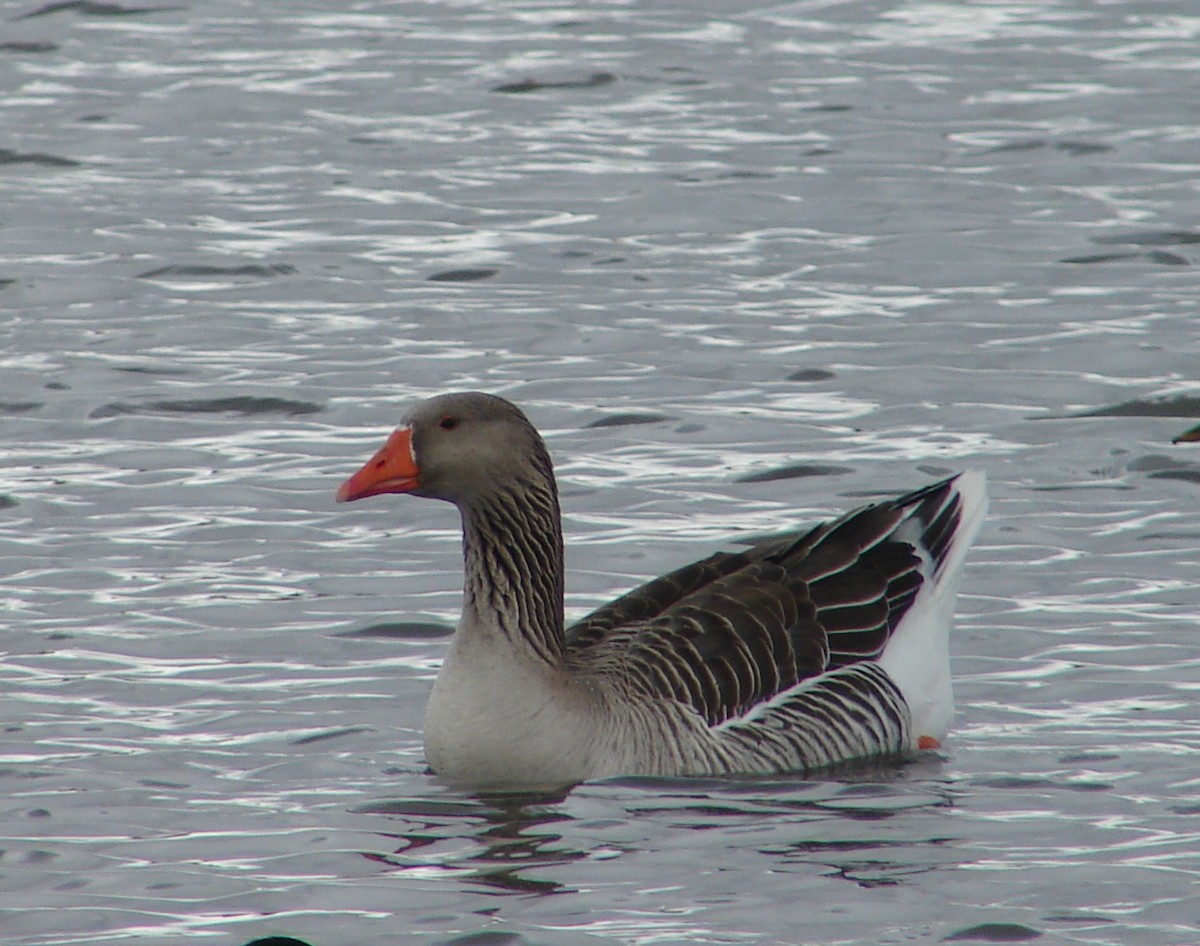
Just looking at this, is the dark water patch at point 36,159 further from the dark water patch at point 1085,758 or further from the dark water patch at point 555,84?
the dark water patch at point 1085,758

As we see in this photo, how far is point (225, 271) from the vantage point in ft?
58.1

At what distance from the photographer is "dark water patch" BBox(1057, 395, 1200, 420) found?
1471 cm

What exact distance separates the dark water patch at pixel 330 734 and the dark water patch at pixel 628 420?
450 centimetres

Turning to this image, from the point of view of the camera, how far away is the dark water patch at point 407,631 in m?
11.6

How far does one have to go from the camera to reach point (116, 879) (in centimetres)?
873

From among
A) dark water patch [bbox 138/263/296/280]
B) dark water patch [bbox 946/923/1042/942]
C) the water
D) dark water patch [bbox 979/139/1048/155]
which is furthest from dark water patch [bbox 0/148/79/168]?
dark water patch [bbox 946/923/1042/942]

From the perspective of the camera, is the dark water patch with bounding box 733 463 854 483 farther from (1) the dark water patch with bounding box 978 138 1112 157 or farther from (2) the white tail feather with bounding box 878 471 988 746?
(1) the dark water patch with bounding box 978 138 1112 157

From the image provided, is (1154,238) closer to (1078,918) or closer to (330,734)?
(330,734)

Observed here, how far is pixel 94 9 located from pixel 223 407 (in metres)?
11.5

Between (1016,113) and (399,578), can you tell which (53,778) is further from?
(1016,113)

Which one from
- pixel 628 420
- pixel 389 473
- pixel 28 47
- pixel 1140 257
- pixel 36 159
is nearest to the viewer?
pixel 389 473

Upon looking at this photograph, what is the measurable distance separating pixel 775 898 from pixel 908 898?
46cm

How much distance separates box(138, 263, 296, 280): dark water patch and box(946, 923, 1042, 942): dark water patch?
10.4m

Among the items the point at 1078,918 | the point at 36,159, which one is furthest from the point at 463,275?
the point at 1078,918
